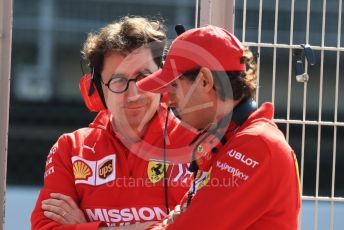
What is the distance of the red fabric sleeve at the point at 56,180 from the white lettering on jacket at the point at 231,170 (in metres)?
0.82

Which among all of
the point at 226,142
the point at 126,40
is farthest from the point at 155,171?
the point at 226,142

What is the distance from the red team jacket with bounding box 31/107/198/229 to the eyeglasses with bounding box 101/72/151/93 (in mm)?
168

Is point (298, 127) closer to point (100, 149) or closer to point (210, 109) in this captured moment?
point (100, 149)

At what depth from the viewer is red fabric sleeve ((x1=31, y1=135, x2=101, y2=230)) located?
9.19 feet

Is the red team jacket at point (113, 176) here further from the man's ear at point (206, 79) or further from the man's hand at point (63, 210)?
the man's ear at point (206, 79)

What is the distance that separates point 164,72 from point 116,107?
0.61m

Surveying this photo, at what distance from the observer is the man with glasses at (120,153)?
108 inches

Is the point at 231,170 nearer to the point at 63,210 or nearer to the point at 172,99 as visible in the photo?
the point at 172,99

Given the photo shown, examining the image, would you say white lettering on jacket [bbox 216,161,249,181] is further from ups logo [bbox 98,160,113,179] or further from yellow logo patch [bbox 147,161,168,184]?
ups logo [bbox 98,160,113,179]

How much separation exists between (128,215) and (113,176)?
162 mm

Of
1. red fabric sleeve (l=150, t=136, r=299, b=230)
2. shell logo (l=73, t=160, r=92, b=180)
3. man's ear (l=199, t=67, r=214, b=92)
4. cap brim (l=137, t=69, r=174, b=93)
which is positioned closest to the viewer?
red fabric sleeve (l=150, t=136, r=299, b=230)

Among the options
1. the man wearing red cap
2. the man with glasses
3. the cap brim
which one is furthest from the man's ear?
the man with glasses

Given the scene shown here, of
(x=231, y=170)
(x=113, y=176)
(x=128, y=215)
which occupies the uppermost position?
(x=231, y=170)

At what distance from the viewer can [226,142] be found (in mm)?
2205
